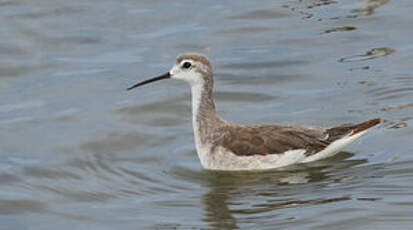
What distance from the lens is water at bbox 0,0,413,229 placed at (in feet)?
40.0

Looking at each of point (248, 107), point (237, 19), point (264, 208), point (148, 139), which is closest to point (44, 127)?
point (148, 139)

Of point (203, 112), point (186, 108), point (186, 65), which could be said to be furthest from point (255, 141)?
point (186, 108)

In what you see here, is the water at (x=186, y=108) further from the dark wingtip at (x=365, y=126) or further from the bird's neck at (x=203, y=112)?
the bird's neck at (x=203, y=112)

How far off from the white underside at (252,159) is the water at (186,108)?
0.12 meters

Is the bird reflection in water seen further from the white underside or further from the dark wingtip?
the dark wingtip

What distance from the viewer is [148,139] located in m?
15.2

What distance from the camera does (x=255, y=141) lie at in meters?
13.7

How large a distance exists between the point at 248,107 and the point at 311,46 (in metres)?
3.49

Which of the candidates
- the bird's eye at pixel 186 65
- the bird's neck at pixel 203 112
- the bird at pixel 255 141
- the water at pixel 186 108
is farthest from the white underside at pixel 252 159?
the bird's eye at pixel 186 65

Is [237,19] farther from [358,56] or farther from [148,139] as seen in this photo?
[148,139]

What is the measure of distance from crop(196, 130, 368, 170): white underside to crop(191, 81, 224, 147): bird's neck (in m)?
0.26

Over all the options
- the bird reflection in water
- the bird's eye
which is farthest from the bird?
the bird reflection in water

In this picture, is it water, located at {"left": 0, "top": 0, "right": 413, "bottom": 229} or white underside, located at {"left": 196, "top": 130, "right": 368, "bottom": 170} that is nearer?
water, located at {"left": 0, "top": 0, "right": 413, "bottom": 229}

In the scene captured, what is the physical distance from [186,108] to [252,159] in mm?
3125
